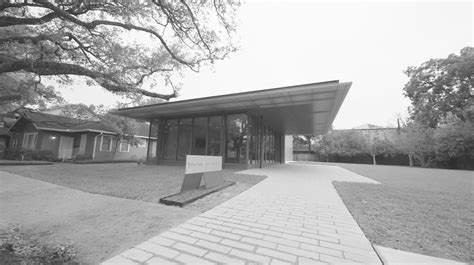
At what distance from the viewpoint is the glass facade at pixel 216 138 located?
10328 millimetres

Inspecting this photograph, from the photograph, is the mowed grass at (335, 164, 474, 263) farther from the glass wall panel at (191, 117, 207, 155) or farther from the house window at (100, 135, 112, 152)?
the house window at (100, 135, 112, 152)

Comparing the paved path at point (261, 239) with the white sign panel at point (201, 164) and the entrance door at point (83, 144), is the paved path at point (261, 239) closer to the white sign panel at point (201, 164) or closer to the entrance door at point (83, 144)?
the white sign panel at point (201, 164)

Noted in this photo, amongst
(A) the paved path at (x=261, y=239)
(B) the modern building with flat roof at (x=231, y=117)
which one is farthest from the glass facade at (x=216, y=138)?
(A) the paved path at (x=261, y=239)

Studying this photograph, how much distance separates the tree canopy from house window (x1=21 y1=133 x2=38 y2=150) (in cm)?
709

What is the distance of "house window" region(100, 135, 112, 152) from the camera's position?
1661cm

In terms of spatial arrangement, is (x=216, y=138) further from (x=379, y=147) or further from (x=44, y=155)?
(x=379, y=147)

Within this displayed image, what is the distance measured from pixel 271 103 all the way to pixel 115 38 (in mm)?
7825

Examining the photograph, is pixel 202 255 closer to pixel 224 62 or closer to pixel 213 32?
pixel 213 32

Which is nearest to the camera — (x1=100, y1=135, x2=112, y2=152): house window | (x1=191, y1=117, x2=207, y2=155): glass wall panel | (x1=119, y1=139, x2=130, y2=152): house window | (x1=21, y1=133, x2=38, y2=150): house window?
(x1=191, y1=117, x2=207, y2=155): glass wall panel

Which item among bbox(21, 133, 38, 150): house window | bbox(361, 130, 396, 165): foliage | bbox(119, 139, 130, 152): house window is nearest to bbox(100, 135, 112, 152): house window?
bbox(119, 139, 130, 152): house window

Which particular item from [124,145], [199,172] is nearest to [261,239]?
[199,172]

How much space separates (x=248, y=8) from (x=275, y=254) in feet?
24.4

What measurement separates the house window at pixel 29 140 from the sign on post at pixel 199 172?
18.6m

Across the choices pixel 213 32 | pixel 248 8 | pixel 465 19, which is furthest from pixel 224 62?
pixel 465 19
